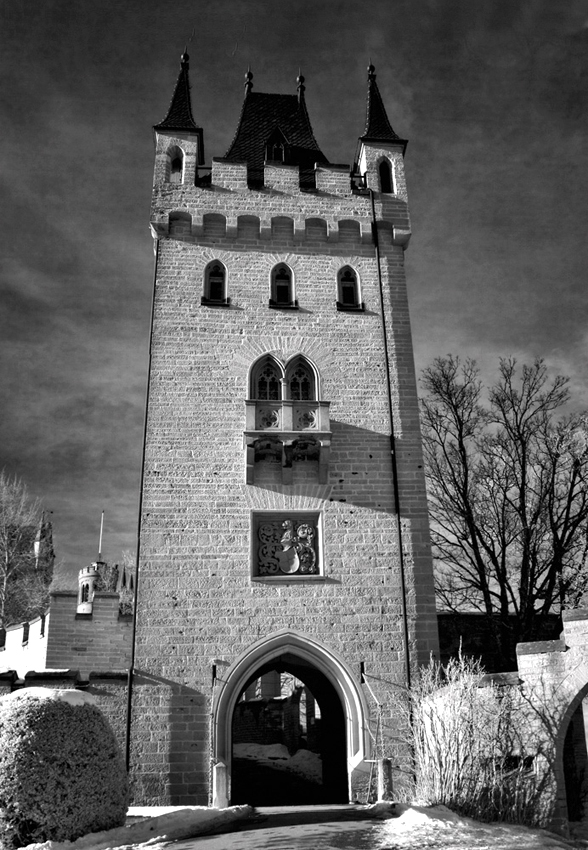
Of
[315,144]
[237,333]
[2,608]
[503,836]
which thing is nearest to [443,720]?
[503,836]

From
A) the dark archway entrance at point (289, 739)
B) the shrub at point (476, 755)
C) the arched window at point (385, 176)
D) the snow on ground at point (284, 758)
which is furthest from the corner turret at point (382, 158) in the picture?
the snow on ground at point (284, 758)

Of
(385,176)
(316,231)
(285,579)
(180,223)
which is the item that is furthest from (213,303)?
(285,579)

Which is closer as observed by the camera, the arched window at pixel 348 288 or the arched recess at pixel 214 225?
the arched window at pixel 348 288

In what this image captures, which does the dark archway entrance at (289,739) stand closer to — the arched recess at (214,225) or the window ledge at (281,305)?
the window ledge at (281,305)

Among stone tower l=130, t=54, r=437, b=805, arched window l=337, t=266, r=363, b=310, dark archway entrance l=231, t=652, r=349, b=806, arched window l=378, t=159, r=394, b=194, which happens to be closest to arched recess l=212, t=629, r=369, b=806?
stone tower l=130, t=54, r=437, b=805

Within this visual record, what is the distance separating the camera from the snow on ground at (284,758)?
21.2m

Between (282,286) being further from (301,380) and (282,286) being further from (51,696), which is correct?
(51,696)

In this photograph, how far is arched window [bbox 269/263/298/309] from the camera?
1752cm

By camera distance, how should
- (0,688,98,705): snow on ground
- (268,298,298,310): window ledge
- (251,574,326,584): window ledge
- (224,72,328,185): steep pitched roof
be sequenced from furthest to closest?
(224,72,328,185): steep pitched roof, (268,298,298,310): window ledge, (251,574,326,584): window ledge, (0,688,98,705): snow on ground

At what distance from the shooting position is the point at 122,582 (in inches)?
1786

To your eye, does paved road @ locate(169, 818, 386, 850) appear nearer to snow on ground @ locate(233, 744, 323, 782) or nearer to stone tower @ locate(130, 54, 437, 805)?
stone tower @ locate(130, 54, 437, 805)

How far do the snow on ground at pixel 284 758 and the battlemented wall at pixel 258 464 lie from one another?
7274 mm

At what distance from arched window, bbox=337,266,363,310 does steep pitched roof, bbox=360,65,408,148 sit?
378 cm

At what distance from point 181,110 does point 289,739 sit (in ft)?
63.0
